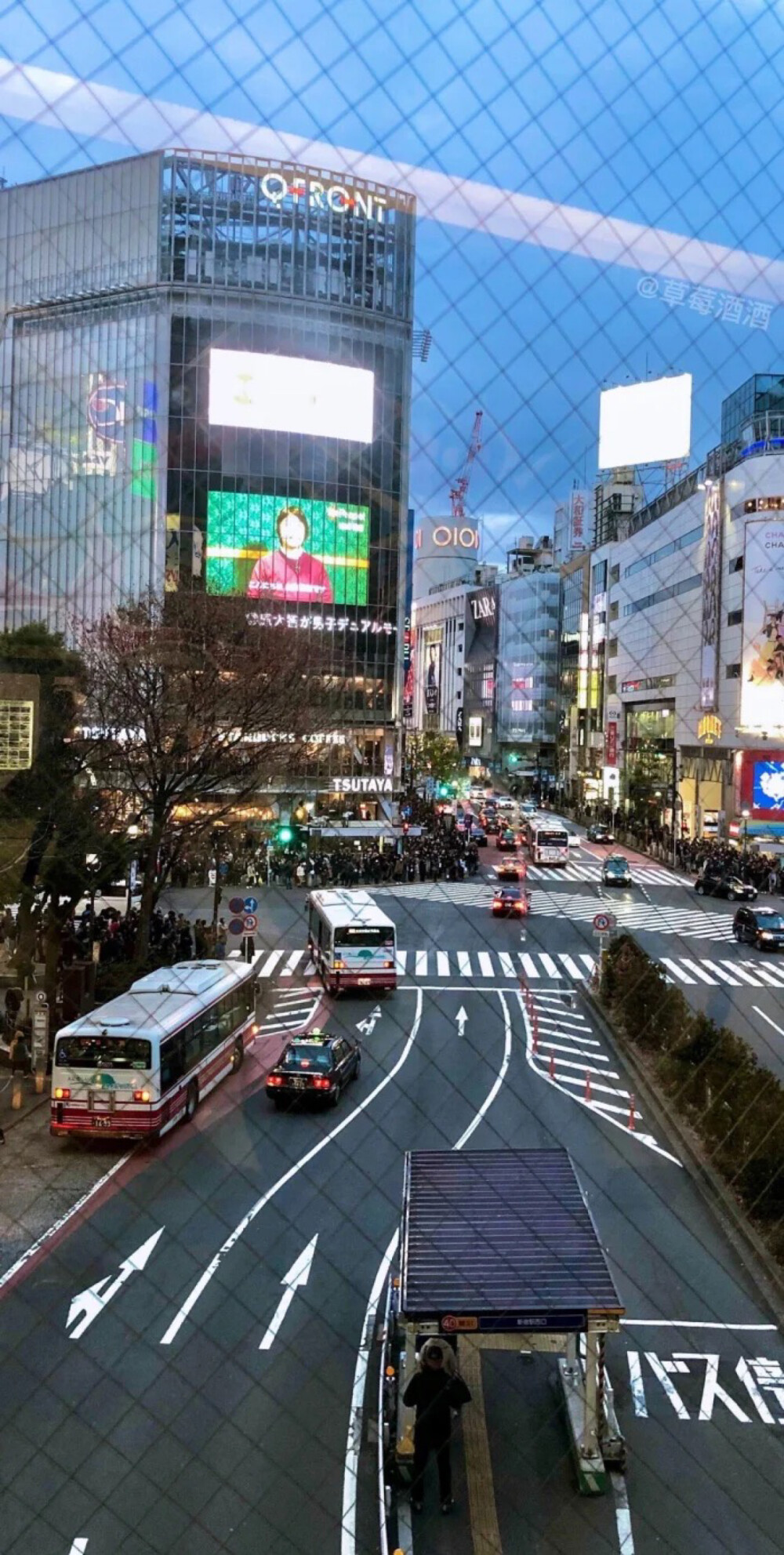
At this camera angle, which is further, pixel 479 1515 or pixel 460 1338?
pixel 460 1338

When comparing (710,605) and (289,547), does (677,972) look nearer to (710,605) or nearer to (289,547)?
(710,605)

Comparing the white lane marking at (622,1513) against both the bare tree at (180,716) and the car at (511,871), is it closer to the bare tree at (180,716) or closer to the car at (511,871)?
the bare tree at (180,716)

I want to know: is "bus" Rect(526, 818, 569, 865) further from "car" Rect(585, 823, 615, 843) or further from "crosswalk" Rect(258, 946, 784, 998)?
"crosswalk" Rect(258, 946, 784, 998)

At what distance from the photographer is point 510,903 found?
26.2 ft

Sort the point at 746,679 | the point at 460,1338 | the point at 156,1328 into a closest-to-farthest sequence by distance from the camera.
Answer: the point at 460,1338
the point at 156,1328
the point at 746,679

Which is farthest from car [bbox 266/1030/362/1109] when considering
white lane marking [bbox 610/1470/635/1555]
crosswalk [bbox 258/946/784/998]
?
white lane marking [bbox 610/1470/635/1555]

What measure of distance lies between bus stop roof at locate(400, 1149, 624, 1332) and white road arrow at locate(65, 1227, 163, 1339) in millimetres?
741

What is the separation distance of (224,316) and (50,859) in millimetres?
10292

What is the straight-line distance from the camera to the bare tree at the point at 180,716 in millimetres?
4492

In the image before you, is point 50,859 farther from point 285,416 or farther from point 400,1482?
point 285,416

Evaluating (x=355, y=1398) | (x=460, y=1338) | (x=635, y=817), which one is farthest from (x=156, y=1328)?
(x=635, y=817)

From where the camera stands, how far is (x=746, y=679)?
28.8 feet

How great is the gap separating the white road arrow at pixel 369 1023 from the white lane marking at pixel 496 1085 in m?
0.62

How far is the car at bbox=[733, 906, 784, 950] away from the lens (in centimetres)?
719
